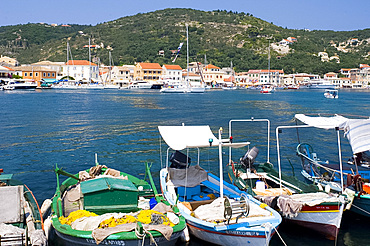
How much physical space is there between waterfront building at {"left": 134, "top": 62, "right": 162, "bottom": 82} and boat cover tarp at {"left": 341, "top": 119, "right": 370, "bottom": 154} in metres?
130

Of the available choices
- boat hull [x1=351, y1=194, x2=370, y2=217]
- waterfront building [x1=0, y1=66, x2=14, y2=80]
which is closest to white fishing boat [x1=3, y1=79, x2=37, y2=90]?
waterfront building [x1=0, y1=66, x2=14, y2=80]

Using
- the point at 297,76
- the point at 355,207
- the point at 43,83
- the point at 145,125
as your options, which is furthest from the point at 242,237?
the point at 297,76

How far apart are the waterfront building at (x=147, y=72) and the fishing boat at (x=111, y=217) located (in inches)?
5184

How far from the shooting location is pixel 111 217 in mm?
10719

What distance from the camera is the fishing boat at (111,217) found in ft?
32.9

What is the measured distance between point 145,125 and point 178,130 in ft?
76.7

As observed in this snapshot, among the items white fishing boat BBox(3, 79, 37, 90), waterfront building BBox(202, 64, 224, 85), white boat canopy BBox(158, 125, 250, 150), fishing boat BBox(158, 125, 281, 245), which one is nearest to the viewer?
fishing boat BBox(158, 125, 281, 245)

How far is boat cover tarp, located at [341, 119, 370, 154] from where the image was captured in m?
14.1

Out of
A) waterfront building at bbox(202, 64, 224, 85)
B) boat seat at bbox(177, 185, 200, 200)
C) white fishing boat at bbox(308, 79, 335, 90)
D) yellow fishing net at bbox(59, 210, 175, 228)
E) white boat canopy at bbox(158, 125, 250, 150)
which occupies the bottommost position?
boat seat at bbox(177, 185, 200, 200)

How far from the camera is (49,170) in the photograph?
21.4 meters

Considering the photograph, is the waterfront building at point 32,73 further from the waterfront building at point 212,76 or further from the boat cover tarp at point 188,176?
the boat cover tarp at point 188,176

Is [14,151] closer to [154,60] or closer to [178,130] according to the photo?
[178,130]

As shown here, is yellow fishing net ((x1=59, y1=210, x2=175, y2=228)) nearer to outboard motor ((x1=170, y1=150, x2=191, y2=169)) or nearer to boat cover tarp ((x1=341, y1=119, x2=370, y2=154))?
outboard motor ((x1=170, y1=150, x2=191, y2=169))

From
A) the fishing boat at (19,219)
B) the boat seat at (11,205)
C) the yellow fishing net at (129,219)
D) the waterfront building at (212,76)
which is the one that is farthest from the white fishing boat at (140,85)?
the yellow fishing net at (129,219)
